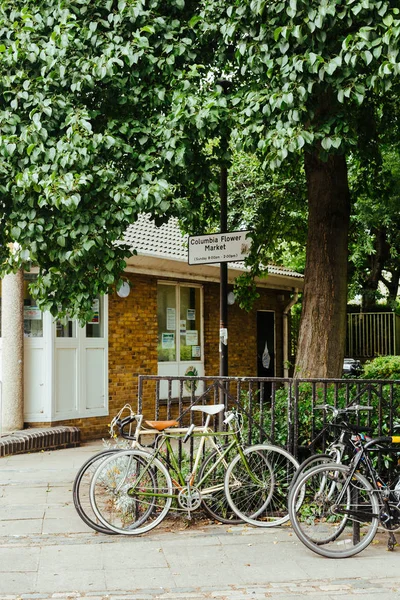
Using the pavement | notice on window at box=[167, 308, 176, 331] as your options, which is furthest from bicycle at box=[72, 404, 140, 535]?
notice on window at box=[167, 308, 176, 331]

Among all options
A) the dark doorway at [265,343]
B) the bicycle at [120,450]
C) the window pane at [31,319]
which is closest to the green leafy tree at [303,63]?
the bicycle at [120,450]

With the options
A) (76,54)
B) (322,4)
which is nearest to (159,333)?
(76,54)

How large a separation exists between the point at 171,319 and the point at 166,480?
311 inches

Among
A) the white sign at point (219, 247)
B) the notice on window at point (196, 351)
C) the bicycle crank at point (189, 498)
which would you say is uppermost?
the white sign at point (219, 247)

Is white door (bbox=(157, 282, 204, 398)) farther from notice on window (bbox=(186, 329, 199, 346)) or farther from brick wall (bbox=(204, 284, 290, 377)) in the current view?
brick wall (bbox=(204, 284, 290, 377))

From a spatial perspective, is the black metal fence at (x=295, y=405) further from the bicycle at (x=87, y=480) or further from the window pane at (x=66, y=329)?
the window pane at (x=66, y=329)

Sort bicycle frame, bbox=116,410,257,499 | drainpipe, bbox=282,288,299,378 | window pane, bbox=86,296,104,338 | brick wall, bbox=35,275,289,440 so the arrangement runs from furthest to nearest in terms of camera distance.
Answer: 1. drainpipe, bbox=282,288,299,378
2. brick wall, bbox=35,275,289,440
3. window pane, bbox=86,296,104,338
4. bicycle frame, bbox=116,410,257,499

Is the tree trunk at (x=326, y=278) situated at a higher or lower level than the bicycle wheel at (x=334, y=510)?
higher

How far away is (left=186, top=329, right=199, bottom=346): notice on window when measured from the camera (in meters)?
15.0

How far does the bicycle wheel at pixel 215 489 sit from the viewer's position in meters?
6.89

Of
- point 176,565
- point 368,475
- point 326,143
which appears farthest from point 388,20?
point 176,565

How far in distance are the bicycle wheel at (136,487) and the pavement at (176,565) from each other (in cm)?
14

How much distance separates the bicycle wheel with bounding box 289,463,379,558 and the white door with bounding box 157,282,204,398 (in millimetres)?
7670

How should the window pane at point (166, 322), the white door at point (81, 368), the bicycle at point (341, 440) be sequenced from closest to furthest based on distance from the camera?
the bicycle at point (341, 440) → the white door at point (81, 368) → the window pane at point (166, 322)
